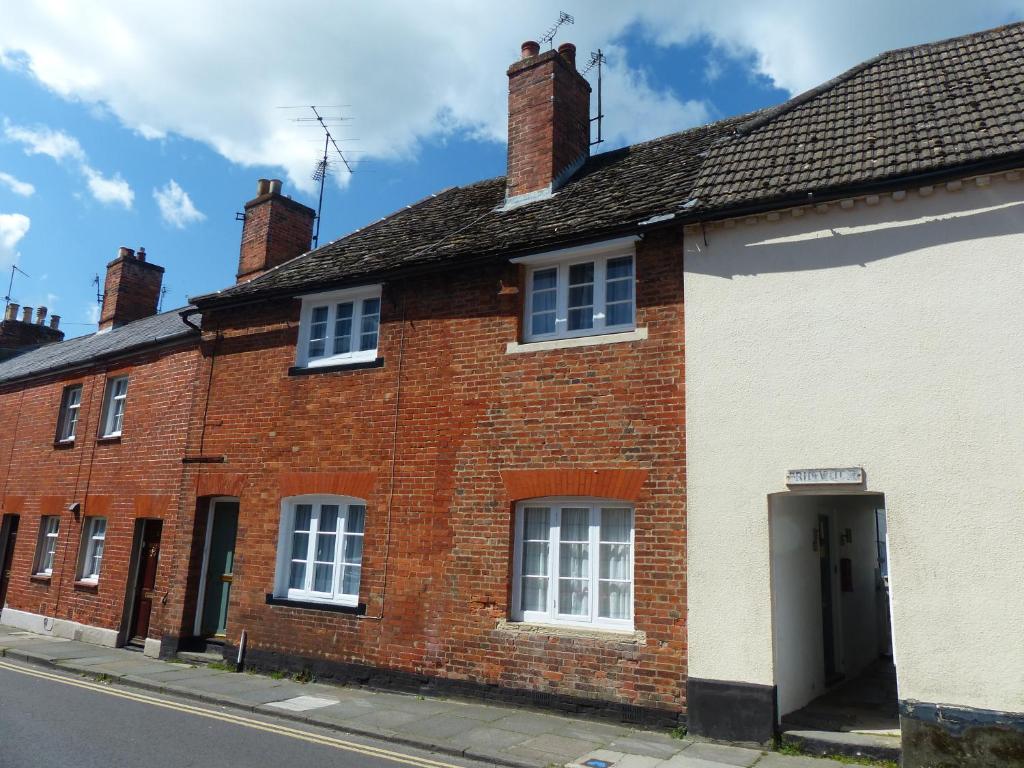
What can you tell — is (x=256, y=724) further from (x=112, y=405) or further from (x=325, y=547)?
(x=112, y=405)

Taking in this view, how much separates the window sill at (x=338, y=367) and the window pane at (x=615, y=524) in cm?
404

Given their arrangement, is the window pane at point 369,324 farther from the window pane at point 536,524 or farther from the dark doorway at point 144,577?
the dark doorway at point 144,577

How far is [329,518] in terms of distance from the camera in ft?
36.5

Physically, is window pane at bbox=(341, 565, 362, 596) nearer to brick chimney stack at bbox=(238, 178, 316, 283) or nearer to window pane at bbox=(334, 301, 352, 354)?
window pane at bbox=(334, 301, 352, 354)

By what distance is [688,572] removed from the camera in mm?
8070

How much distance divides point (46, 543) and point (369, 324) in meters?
10.9

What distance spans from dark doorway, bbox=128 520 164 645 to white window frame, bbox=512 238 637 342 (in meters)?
8.21

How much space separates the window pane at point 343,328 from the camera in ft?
38.3

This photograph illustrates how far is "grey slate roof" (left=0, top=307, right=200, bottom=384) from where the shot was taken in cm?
1534

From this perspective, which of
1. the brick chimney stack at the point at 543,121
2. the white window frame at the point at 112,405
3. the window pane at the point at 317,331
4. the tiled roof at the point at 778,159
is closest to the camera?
the tiled roof at the point at 778,159

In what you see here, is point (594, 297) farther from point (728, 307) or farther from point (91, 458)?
point (91, 458)

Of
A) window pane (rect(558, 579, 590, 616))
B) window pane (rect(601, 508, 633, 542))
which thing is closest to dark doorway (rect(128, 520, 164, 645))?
window pane (rect(558, 579, 590, 616))

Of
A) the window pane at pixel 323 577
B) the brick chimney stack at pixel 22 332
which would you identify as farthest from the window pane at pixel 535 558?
the brick chimney stack at pixel 22 332

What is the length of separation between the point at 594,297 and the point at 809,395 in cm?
298
